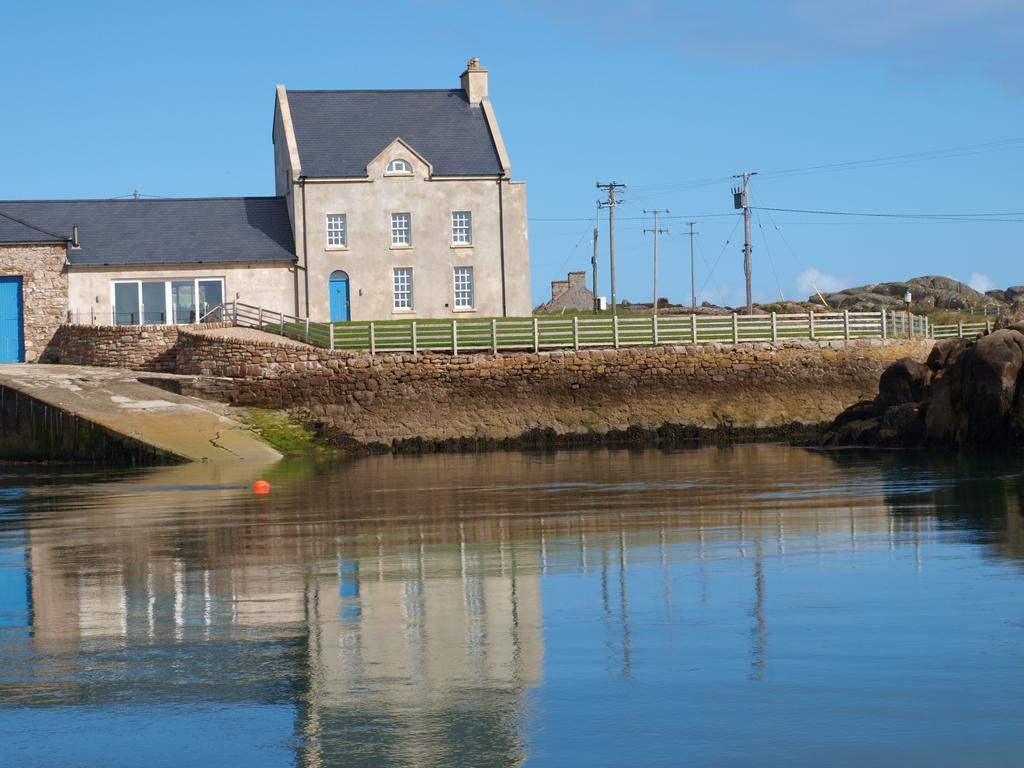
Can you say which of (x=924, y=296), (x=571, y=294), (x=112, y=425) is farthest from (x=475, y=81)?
(x=924, y=296)

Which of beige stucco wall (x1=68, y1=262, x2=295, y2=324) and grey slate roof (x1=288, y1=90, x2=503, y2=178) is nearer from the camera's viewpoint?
beige stucco wall (x1=68, y1=262, x2=295, y2=324)

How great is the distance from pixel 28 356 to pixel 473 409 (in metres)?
16.7

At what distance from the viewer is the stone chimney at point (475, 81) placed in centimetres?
5288

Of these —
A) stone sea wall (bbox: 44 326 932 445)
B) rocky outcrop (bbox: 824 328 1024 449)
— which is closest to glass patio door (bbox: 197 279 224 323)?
stone sea wall (bbox: 44 326 932 445)

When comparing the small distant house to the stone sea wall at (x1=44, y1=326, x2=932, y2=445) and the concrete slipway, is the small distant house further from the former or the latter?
the concrete slipway

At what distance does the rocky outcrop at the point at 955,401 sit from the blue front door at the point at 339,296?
2087cm

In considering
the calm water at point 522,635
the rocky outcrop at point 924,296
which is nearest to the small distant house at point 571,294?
the rocky outcrop at point 924,296

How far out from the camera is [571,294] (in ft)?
287

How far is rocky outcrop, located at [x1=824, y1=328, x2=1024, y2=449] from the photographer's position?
2848 centimetres

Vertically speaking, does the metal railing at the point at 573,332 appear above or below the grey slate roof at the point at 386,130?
below

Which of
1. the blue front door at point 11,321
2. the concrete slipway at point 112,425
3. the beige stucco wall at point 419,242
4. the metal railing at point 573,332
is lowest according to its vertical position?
the concrete slipway at point 112,425

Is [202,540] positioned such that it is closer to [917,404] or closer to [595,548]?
[595,548]

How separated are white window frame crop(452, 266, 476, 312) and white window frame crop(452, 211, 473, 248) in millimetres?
936

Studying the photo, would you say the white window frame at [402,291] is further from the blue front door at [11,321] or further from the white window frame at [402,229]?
the blue front door at [11,321]
